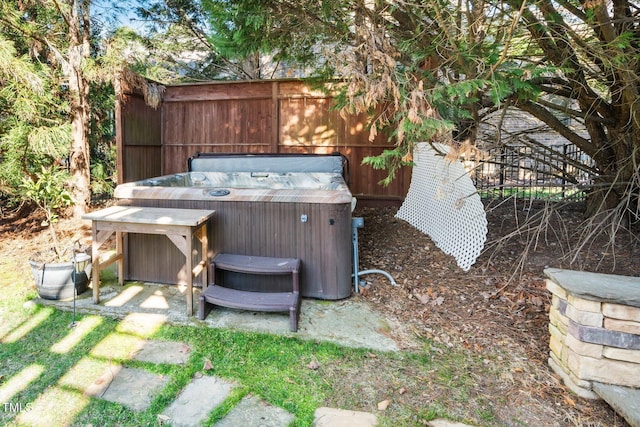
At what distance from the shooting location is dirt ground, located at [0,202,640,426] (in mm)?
1997

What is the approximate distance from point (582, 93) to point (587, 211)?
60.1 inches

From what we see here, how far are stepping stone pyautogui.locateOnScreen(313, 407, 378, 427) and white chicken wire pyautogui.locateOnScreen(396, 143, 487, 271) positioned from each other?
1665 millimetres

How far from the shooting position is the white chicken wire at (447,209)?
3.57 meters

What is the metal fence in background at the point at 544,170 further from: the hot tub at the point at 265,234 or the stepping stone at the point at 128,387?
the stepping stone at the point at 128,387

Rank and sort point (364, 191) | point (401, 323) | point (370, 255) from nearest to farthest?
1. point (401, 323)
2. point (370, 255)
3. point (364, 191)

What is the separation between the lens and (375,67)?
237cm

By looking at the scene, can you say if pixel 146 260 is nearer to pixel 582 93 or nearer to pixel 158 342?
pixel 158 342

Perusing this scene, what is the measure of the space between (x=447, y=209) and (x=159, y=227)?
2922mm

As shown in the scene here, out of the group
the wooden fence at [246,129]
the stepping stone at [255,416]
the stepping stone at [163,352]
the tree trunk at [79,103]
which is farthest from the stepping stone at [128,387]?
the wooden fence at [246,129]

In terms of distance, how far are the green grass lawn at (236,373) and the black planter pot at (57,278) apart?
28cm

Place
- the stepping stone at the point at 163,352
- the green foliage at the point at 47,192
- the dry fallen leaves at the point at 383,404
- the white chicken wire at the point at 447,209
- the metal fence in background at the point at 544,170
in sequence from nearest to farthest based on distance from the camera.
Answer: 1. the dry fallen leaves at the point at 383,404
2. the stepping stone at the point at 163,352
3. the metal fence in background at the point at 544,170
4. the white chicken wire at the point at 447,209
5. the green foliage at the point at 47,192

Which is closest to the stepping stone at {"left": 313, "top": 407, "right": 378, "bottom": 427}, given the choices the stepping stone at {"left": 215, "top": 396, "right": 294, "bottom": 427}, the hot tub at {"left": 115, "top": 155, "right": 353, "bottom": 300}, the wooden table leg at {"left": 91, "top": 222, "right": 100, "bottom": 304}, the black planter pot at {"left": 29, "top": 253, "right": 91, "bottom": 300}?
the stepping stone at {"left": 215, "top": 396, "right": 294, "bottom": 427}

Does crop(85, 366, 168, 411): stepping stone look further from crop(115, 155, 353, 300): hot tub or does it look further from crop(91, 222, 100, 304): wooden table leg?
crop(115, 155, 353, 300): hot tub

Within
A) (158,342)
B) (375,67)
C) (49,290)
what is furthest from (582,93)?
(49,290)
